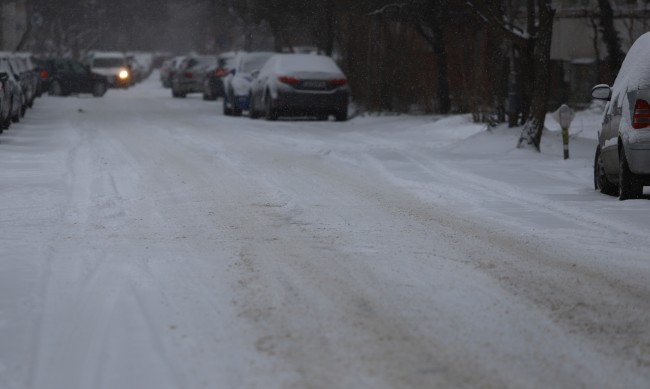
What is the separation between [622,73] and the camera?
44.7 feet

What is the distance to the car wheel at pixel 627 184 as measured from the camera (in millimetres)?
12188

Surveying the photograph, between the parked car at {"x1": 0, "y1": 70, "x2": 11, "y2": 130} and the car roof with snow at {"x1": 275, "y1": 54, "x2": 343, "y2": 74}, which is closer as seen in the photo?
the parked car at {"x1": 0, "y1": 70, "x2": 11, "y2": 130}

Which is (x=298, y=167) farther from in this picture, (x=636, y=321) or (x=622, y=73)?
(x=636, y=321)

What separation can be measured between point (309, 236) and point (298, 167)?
6.22m

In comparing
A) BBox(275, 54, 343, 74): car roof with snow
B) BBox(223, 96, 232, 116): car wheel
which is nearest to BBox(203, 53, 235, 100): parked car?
BBox(223, 96, 232, 116): car wheel

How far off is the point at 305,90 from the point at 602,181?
15003 mm

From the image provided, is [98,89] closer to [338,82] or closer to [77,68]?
[77,68]

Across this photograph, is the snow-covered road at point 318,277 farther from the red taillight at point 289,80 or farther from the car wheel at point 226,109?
the car wheel at point 226,109

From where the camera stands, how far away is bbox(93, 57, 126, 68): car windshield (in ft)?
204

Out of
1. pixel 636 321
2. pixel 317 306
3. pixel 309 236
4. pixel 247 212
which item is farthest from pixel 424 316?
pixel 247 212

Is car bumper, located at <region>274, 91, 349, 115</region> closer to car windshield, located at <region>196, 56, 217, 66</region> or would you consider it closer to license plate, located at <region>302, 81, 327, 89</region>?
license plate, located at <region>302, 81, 327, 89</region>

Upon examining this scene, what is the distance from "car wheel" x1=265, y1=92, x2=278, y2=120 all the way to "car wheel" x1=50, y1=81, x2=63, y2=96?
905 inches

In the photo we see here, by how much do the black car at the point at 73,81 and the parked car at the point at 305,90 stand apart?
886 inches

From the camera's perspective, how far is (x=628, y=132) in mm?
12070
